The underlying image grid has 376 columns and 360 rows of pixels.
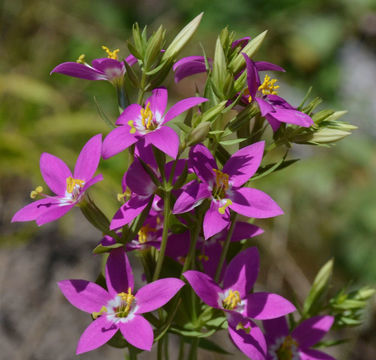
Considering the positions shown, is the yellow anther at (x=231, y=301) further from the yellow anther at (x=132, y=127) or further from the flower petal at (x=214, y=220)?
the yellow anther at (x=132, y=127)

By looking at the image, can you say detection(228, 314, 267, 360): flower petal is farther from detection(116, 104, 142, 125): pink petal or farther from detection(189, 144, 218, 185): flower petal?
detection(116, 104, 142, 125): pink petal

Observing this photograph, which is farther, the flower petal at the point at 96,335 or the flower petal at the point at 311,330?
the flower petal at the point at 311,330

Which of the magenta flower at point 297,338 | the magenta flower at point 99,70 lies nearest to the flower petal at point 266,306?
the magenta flower at point 297,338

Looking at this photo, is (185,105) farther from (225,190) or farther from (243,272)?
(243,272)

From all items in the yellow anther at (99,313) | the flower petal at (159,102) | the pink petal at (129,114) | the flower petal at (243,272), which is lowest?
the yellow anther at (99,313)

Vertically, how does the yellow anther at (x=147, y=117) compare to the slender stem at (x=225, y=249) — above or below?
above

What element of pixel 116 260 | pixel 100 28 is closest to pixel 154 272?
pixel 116 260

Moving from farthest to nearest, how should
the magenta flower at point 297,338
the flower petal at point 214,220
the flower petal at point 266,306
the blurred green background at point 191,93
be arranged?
the blurred green background at point 191,93 → the magenta flower at point 297,338 → the flower petal at point 266,306 → the flower petal at point 214,220

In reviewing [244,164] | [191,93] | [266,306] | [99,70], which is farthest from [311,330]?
[191,93]
